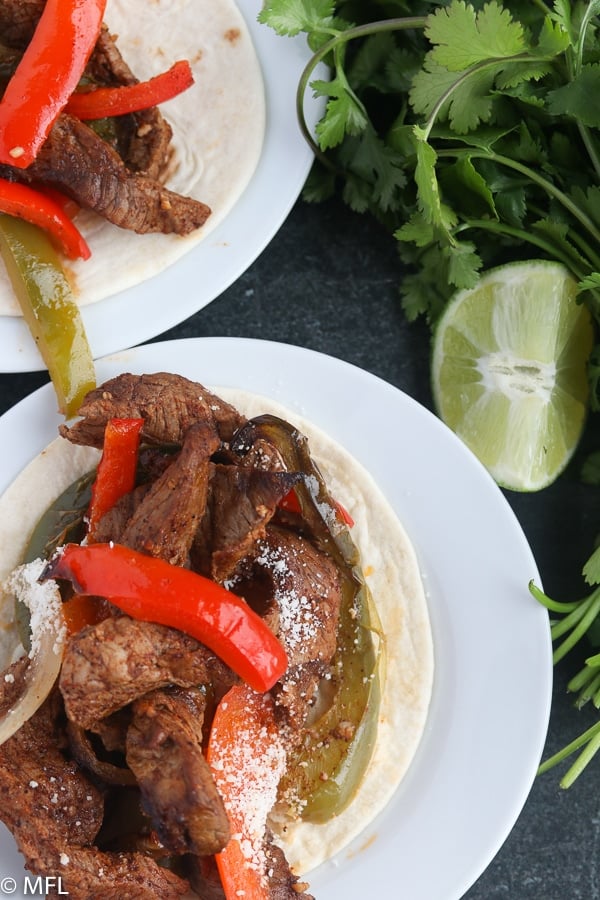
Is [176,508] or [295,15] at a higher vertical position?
[295,15]

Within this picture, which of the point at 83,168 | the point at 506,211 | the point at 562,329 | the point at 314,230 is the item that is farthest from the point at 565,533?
the point at 83,168

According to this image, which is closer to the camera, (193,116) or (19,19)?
(19,19)

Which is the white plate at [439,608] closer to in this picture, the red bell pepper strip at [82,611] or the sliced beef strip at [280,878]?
the sliced beef strip at [280,878]

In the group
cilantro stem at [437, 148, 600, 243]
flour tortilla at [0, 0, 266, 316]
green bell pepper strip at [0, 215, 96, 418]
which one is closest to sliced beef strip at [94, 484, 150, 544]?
green bell pepper strip at [0, 215, 96, 418]

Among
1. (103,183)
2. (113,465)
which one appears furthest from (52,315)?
(113,465)

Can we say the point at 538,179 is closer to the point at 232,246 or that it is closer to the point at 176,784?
the point at 232,246

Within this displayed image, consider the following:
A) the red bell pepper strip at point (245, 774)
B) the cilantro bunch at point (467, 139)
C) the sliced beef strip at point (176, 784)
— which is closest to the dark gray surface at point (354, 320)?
the cilantro bunch at point (467, 139)

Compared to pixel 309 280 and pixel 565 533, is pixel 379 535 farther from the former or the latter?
pixel 309 280
